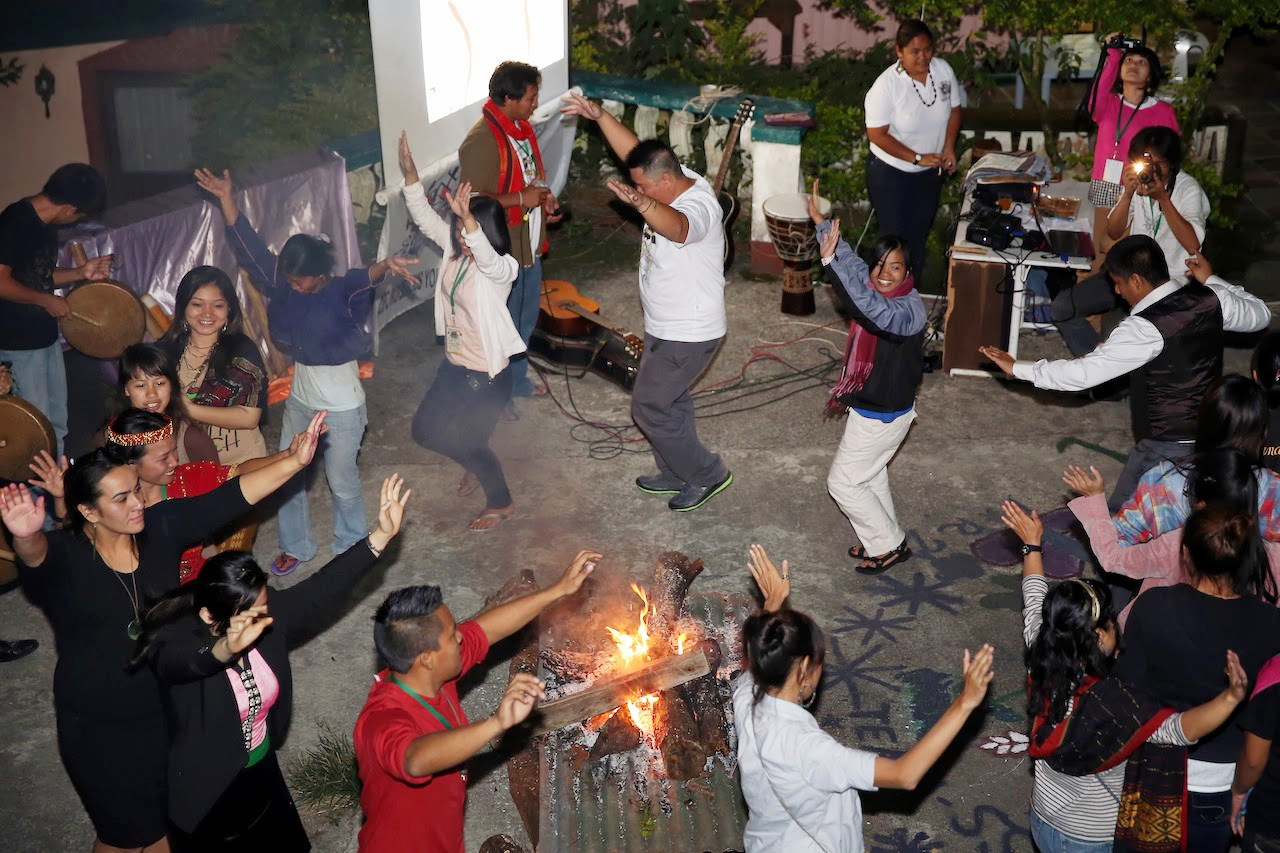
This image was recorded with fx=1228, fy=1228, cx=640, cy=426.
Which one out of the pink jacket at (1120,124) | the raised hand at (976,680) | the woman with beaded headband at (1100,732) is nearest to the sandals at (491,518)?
the woman with beaded headband at (1100,732)

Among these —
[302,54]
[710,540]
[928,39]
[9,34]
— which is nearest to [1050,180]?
[928,39]

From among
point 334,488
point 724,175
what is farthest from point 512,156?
point 724,175

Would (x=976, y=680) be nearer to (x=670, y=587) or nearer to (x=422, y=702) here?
(x=422, y=702)

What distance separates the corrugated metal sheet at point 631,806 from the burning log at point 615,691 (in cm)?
13

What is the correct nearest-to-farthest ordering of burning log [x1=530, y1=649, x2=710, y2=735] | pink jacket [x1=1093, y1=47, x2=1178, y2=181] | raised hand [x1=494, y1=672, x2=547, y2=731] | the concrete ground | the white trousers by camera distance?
raised hand [x1=494, y1=672, x2=547, y2=731]
burning log [x1=530, y1=649, x2=710, y2=735]
the concrete ground
the white trousers
pink jacket [x1=1093, y1=47, x2=1178, y2=181]

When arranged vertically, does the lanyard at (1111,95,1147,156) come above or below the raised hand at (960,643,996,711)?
above

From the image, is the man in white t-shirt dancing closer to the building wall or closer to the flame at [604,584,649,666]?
the flame at [604,584,649,666]

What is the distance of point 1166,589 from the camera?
428 centimetres

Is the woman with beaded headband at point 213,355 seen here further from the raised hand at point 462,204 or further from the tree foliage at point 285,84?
the tree foliage at point 285,84

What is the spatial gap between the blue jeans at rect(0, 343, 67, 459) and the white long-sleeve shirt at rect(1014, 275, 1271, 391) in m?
5.42

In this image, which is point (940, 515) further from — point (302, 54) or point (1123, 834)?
point (302, 54)

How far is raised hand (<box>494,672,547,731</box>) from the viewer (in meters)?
3.65

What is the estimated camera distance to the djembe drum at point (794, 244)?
980cm

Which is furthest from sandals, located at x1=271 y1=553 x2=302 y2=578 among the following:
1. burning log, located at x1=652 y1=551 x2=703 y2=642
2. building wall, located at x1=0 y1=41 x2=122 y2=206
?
building wall, located at x1=0 y1=41 x2=122 y2=206
